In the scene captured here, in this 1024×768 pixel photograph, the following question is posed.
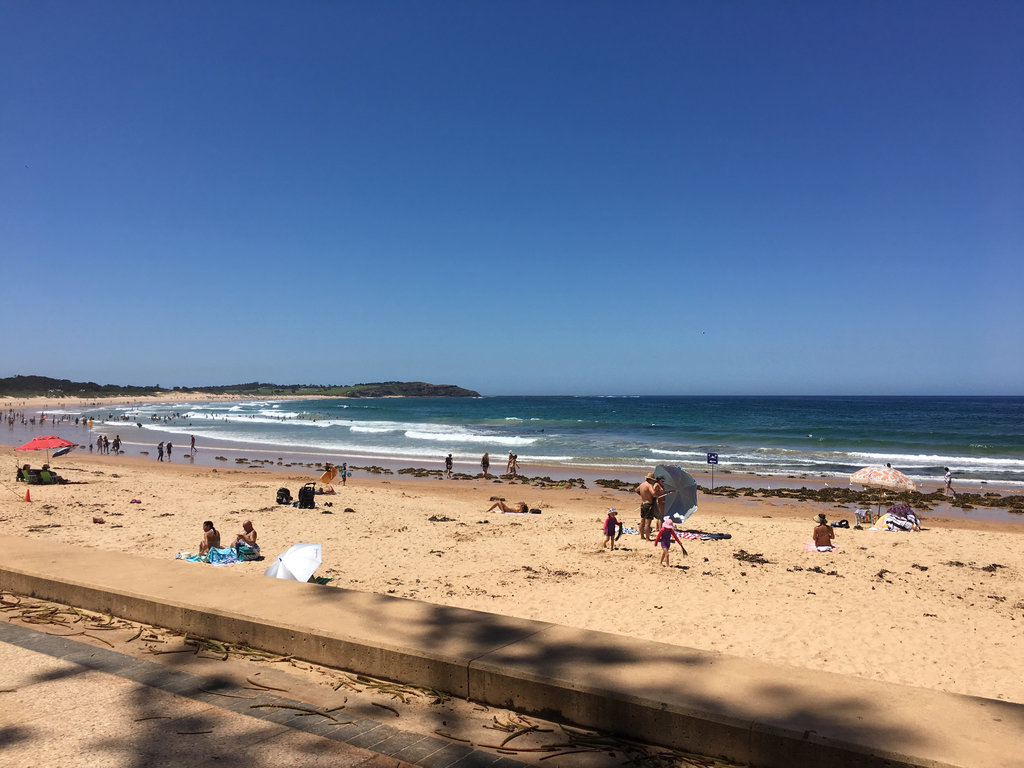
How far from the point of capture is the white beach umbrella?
8.24 meters

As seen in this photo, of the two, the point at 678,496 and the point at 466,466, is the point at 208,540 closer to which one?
the point at 678,496

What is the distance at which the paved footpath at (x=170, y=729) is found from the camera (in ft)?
9.30

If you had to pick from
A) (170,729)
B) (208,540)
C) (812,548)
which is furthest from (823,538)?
(170,729)

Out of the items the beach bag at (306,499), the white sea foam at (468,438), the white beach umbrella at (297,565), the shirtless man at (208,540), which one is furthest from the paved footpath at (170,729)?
the white sea foam at (468,438)

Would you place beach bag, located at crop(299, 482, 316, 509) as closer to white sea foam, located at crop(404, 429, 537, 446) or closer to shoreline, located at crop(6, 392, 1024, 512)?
shoreline, located at crop(6, 392, 1024, 512)

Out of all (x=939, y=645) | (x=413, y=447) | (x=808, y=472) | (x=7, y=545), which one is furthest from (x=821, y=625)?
(x=413, y=447)

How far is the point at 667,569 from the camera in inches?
470

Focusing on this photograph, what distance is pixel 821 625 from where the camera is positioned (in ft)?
29.7

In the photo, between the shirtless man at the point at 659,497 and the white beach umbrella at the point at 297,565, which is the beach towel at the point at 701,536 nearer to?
the shirtless man at the point at 659,497

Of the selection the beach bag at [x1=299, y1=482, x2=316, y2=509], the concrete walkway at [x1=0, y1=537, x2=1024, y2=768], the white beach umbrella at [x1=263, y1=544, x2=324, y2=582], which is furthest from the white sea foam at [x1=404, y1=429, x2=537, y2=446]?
the concrete walkway at [x1=0, y1=537, x2=1024, y2=768]

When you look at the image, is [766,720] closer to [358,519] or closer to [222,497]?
[358,519]

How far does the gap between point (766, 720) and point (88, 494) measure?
2180 centimetres

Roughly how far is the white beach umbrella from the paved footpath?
14.8 ft

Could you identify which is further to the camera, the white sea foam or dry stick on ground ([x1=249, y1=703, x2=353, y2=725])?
the white sea foam
